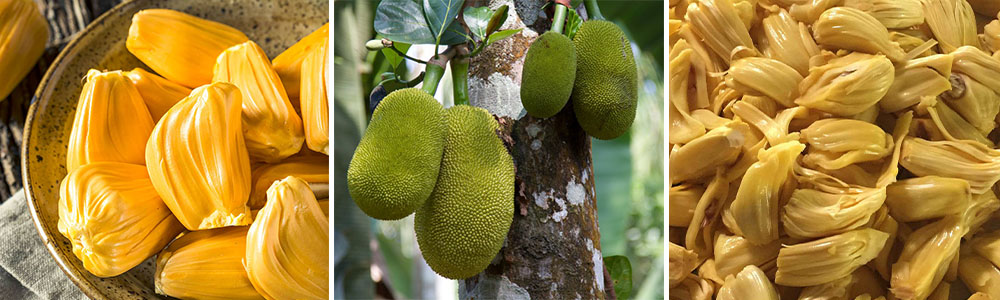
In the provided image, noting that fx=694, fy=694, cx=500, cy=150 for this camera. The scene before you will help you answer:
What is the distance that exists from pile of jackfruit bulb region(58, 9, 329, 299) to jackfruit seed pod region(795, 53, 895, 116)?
1.45ft

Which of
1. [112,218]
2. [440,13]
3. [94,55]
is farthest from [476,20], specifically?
[94,55]

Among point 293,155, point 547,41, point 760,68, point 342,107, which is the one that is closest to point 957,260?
point 760,68

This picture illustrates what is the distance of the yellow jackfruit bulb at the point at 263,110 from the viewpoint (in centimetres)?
71

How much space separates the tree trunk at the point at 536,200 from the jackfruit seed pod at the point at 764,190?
0.11 m

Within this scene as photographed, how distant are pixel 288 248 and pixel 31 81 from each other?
59 cm

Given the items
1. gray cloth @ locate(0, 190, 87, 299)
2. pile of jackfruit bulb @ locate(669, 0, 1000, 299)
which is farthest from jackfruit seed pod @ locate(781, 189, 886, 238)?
gray cloth @ locate(0, 190, 87, 299)

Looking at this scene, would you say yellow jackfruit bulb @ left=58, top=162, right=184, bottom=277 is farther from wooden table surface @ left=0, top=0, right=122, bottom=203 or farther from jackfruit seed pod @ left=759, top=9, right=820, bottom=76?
jackfruit seed pod @ left=759, top=9, right=820, bottom=76

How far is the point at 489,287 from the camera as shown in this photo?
46 cm

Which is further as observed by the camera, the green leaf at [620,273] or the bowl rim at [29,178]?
the bowl rim at [29,178]

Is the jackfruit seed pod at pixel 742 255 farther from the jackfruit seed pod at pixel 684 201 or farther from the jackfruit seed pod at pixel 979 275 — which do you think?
the jackfruit seed pod at pixel 979 275

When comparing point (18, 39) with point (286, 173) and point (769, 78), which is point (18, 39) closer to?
point (286, 173)

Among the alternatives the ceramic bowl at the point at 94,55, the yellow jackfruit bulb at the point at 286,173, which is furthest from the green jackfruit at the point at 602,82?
the ceramic bowl at the point at 94,55

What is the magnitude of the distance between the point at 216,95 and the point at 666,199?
464 mm

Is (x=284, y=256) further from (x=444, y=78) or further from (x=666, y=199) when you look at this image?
(x=666, y=199)
